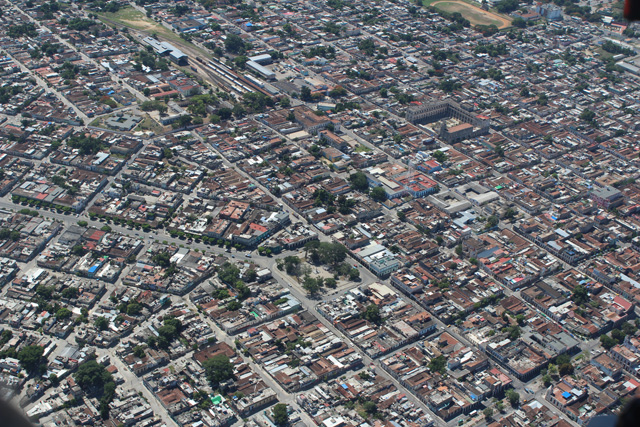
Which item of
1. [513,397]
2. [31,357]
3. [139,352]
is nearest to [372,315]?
[513,397]

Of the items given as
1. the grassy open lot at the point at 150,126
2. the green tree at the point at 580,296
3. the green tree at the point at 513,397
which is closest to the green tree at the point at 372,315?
the green tree at the point at 513,397

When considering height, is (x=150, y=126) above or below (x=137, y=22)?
below

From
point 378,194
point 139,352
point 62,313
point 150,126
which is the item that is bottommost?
point 62,313

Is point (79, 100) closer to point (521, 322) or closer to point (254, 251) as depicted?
point (254, 251)

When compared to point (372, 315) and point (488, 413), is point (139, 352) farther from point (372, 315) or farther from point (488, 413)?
point (488, 413)

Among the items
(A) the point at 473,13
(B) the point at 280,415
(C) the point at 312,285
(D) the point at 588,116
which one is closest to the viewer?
(B) the point at 280,415

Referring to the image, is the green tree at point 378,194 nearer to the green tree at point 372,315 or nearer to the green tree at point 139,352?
the green tree at point 372,315

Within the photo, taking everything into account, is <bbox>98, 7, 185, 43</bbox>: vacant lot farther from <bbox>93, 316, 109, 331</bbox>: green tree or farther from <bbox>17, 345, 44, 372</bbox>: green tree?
<bbox>17, 345, 44, 372</bbox>: green tree
